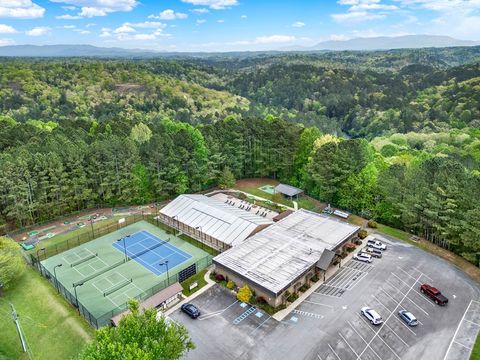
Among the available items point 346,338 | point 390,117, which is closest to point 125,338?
point 346,338

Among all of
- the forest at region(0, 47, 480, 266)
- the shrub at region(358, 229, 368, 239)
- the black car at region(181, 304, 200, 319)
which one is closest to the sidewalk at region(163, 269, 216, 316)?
the black car at region(181, 304, 200, 319)

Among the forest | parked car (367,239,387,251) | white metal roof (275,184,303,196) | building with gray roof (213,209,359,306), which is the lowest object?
parked car (367,239,387,251)

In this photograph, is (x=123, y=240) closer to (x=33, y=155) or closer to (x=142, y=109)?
(x=33, y=155)

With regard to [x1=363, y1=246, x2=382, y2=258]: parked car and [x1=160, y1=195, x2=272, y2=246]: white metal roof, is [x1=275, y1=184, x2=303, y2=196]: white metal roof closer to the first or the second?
[x1=160, y1=195, x2=272, y2=246]: white metal roof

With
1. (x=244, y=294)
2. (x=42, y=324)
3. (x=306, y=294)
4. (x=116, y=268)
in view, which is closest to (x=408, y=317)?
(x=306, y=294)

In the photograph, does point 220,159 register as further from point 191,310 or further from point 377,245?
point 191,310
